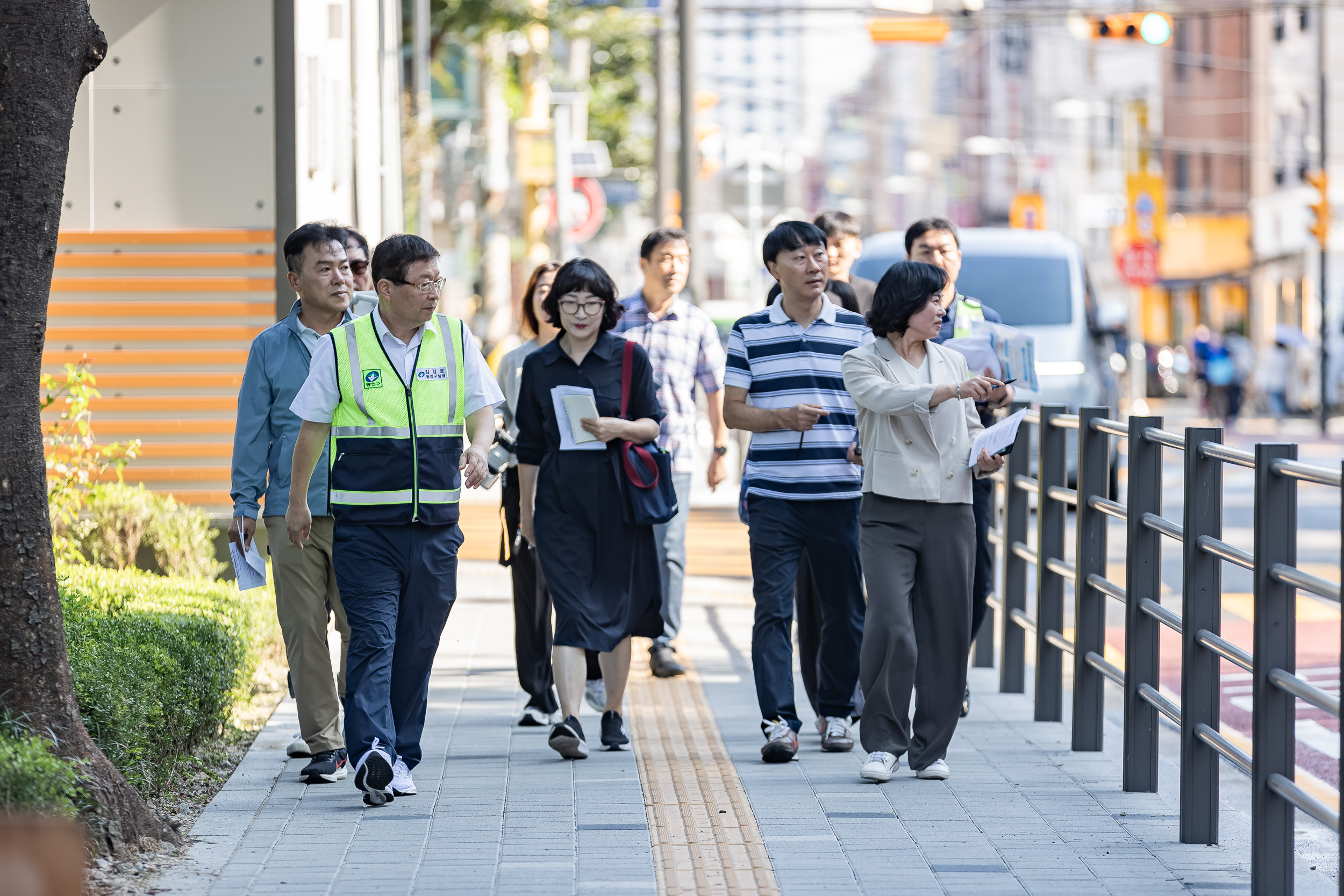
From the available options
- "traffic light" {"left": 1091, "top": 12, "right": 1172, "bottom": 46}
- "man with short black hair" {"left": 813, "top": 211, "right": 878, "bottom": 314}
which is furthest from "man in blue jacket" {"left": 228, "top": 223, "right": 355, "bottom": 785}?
"traffic light" {"left": 1091, "top": 12, "right": 1172, "bottom": 46}

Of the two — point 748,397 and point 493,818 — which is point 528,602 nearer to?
point 748,397

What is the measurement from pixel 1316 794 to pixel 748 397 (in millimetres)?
2688

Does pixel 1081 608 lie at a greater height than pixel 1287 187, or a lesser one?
lesser

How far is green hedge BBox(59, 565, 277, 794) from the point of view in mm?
5766

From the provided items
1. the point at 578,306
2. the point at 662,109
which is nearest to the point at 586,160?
the point at 662,109

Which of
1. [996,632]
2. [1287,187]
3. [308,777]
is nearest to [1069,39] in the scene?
[1287,187]

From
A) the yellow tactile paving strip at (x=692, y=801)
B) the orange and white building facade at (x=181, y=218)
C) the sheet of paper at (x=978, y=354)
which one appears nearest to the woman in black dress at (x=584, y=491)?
the yellow tactile paving strip at (x=692, y=801)

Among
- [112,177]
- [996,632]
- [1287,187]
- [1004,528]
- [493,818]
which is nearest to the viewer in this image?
[493,818]

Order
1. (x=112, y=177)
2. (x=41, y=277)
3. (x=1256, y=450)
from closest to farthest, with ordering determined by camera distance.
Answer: (x=1256, y=450)
(x=41, y=277)
(x=112, y=177)

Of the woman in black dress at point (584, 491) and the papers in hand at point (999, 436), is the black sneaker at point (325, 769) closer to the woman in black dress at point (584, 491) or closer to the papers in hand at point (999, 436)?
the woman in black dress at point (584, 491)

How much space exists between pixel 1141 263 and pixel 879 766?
113 ft

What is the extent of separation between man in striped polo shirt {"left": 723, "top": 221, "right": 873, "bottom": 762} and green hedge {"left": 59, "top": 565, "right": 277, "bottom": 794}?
2.02 m

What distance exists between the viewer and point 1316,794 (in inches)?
283

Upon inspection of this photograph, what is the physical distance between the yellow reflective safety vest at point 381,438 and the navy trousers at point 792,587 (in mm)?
1490
